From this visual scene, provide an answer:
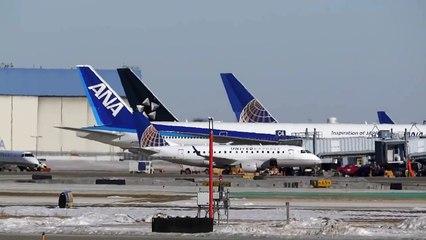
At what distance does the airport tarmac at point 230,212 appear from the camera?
34562 mm

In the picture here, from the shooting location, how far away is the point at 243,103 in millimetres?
130750

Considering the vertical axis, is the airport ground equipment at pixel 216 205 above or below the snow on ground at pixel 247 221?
above

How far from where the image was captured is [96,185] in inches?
2692

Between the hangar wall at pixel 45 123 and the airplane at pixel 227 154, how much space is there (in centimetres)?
4674

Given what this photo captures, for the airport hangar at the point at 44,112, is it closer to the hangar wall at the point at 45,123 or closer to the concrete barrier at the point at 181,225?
the hangar wall at the point at 45,123

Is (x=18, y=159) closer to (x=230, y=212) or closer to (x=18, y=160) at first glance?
(x=18, y=160)

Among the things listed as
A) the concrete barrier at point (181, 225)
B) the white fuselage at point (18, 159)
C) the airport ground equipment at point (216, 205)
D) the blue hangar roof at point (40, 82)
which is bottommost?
the concrete barrier at point (181, 225)

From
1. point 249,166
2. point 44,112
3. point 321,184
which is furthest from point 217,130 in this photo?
point 44,112

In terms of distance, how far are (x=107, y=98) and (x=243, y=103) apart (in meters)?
25.8

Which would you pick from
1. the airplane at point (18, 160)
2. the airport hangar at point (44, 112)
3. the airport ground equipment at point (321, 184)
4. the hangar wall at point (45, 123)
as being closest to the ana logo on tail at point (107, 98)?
the airplane at point (18, 160)

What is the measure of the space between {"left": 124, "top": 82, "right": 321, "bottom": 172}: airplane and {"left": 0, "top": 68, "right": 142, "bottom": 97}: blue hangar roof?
52257 mm

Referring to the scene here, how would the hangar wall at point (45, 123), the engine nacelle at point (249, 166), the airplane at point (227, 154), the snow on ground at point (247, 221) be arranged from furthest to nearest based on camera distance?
the hangar wall at point (45, 123) < the airplane at point (227, 154) < the engine nacelle at point (249, 166) < the snow on ground at point (247, 221)

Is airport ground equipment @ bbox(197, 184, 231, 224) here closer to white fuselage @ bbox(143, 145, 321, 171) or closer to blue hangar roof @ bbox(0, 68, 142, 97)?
white fuselage @ bbox(143, 145, 321, 171)

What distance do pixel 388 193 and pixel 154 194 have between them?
14.3 metres
